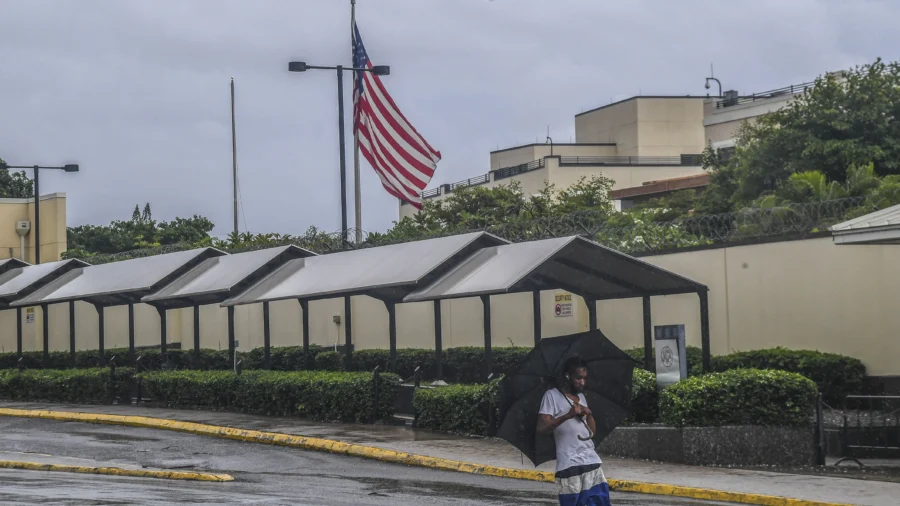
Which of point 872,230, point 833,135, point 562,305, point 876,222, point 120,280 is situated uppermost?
point 833,135

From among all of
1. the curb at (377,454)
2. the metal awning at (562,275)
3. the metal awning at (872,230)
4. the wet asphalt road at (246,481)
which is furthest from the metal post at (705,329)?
the wet asphalt road at (246,481)

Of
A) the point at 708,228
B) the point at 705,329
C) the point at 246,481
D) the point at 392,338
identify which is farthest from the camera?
the point at 392,338

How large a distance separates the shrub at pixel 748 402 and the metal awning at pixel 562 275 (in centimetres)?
307

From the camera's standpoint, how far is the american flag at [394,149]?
30.9 m

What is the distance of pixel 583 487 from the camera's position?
1054 centimetres

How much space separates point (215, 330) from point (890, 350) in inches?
978

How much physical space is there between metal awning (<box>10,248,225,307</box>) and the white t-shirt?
21536 millimetres

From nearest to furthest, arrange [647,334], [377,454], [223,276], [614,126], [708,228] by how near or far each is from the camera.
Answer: [377,454] → [647,334] → [708,228] → [223,276] → [614,126]

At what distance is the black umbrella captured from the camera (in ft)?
36.4

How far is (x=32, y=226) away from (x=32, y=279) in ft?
59.6

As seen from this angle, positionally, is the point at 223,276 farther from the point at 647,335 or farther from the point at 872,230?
the point at 872,230

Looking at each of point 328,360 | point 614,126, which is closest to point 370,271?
point 328,360

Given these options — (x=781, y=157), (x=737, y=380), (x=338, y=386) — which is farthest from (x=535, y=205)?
(x=737, y=380)

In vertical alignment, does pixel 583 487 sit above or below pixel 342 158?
below
